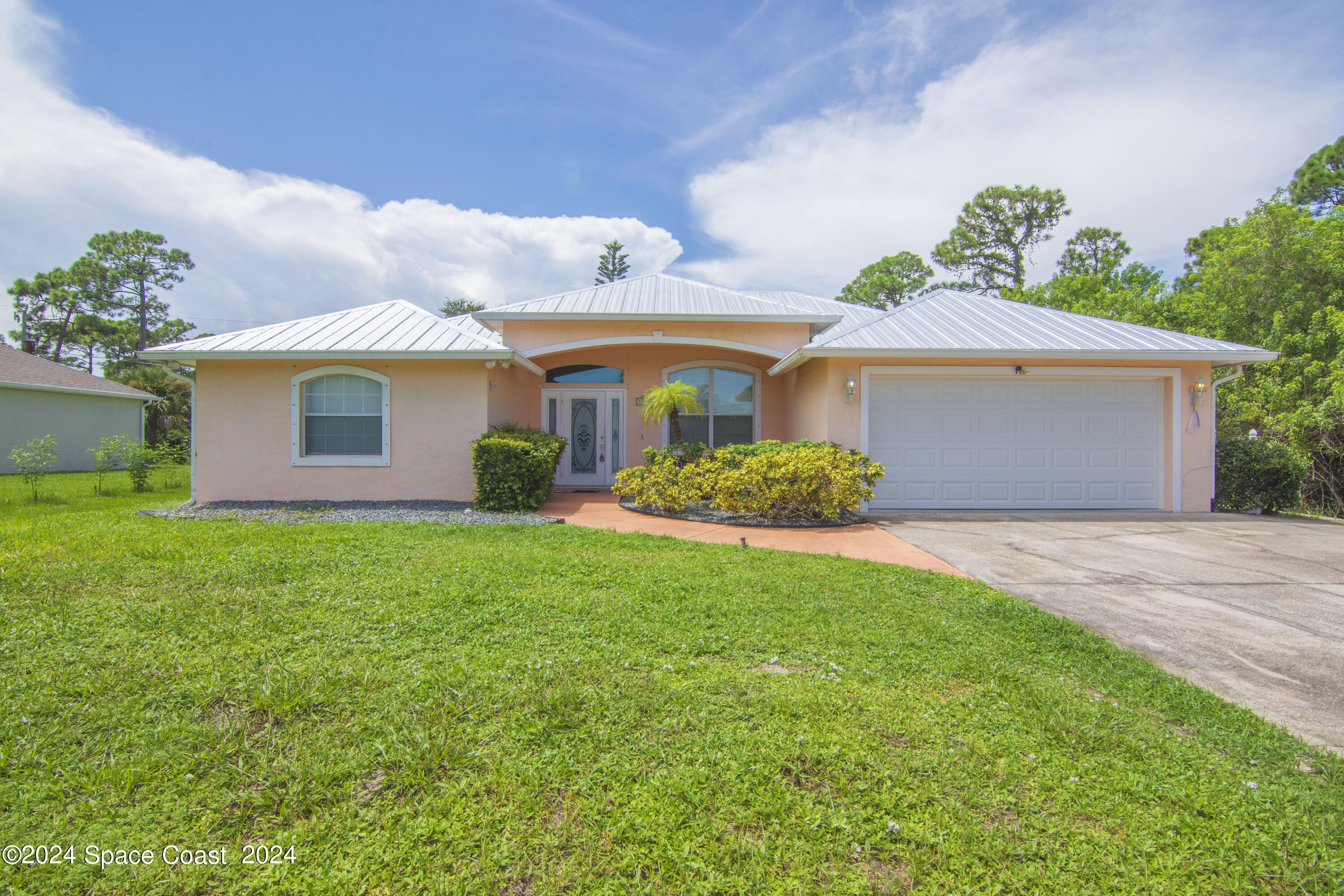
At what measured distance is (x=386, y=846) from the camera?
1.93m

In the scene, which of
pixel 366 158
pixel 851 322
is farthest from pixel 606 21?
pixel 851 322

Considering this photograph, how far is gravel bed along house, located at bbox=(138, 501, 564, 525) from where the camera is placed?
7945 mm

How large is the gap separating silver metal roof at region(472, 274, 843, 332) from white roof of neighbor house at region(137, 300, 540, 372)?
94cm

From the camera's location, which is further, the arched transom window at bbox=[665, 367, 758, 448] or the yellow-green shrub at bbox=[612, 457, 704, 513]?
the arched transom window at bbox=[665, 367, 758, 448]

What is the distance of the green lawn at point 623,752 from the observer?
1.86 m

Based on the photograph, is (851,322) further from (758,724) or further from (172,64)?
(172,64)

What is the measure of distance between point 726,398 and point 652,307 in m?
2.71

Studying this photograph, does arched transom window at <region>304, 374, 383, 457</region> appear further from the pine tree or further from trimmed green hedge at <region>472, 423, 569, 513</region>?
the pine tree

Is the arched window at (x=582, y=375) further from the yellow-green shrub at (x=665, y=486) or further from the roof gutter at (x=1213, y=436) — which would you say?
the roof gutter at (x=1213, y=436)

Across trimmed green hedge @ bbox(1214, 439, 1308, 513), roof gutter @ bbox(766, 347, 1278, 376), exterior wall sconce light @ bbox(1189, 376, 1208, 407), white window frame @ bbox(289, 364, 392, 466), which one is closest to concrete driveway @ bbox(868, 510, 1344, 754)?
trimmed green hedge @ bbox(1214, 439, 1308, 513)

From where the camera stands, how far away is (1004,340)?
9734mm

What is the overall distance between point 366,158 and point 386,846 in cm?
1237

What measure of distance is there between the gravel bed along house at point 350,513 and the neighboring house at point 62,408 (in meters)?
12.7

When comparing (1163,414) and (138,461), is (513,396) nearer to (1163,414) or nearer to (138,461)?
(138,461)
